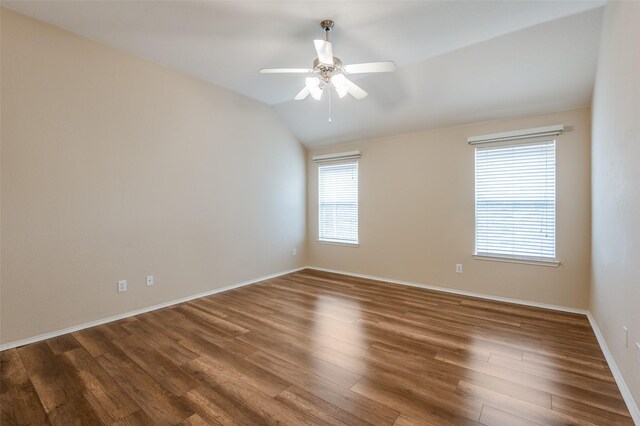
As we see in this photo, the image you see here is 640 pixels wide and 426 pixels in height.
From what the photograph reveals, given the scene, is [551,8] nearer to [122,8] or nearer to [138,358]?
[122,8]

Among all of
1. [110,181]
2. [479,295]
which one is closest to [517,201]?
[479,295]

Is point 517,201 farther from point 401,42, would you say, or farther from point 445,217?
point 401,42

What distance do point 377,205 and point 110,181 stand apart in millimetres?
3576

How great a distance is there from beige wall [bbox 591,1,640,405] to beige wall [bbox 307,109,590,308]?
0.56 m

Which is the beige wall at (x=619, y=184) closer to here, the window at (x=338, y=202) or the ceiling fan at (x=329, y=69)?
the ceiling fan at (x=329, y=69)

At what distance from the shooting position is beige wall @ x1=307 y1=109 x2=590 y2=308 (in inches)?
127

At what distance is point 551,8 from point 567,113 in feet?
4.74

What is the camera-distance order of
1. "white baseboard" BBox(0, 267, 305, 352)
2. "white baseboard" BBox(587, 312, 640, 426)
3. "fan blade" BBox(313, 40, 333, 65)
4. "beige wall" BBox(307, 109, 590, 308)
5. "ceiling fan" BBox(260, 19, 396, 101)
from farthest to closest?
1. "beige wall" BBox(307, 109, 590, 308)
2. "white baseboard" BBox(0, 267, 305, 352)
3. "ceiling fan" BBox(260, 19, 396, 101)
4. "fan blade" BBox(313, 40, 333, 65)
5. "white baseboard" BBox(587, 312, 640, 426)

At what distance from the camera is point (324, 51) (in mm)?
2230

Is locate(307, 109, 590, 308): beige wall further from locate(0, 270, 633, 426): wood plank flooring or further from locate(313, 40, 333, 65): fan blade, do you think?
locate(313, 40, 333, 65): fan blade

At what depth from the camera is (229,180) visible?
421cm

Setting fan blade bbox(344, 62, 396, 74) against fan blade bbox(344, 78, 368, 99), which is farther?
fan blade bbox(344, 78, 368, 99)

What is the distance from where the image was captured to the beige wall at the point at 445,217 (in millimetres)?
3229

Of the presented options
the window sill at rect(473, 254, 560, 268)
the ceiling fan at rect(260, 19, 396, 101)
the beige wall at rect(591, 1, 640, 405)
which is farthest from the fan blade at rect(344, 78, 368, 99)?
the window sill at rect(473, 254, 560, 268)
